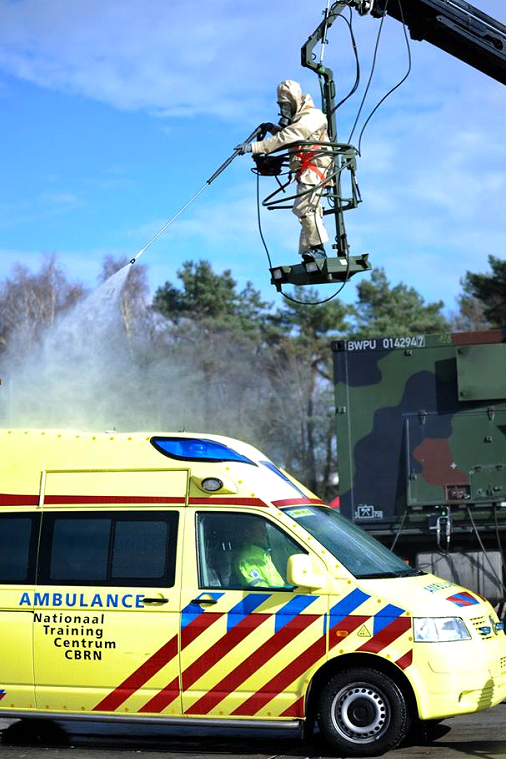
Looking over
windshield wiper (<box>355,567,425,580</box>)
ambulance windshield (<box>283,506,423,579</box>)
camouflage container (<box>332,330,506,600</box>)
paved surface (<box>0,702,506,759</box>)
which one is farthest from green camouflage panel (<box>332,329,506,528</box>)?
windshield wiper (<box>355,567,425,580</box>)

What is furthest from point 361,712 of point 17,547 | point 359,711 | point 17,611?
point 17,547

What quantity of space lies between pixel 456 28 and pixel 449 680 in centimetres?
649

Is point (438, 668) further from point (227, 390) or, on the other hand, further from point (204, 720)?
point (227, 390)

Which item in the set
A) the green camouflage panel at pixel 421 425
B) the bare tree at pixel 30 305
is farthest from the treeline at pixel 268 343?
the green camouflage panel at pixel 421 425

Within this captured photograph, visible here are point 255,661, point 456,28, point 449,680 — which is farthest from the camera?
point 456,28

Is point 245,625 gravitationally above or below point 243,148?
below

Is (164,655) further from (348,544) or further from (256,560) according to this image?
(348,544)

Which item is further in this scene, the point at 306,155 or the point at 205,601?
the point at 306,155

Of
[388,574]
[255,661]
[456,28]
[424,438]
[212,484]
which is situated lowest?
[255,661]

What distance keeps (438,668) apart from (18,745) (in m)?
3.30

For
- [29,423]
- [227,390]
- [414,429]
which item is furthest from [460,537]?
[227,390]

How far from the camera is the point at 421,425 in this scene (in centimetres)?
1375

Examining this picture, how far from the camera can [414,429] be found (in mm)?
13773

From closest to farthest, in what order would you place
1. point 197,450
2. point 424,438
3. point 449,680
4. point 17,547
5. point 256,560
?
point 449,680
point 256,560
point 197,450
point 17,547
point 424,438
